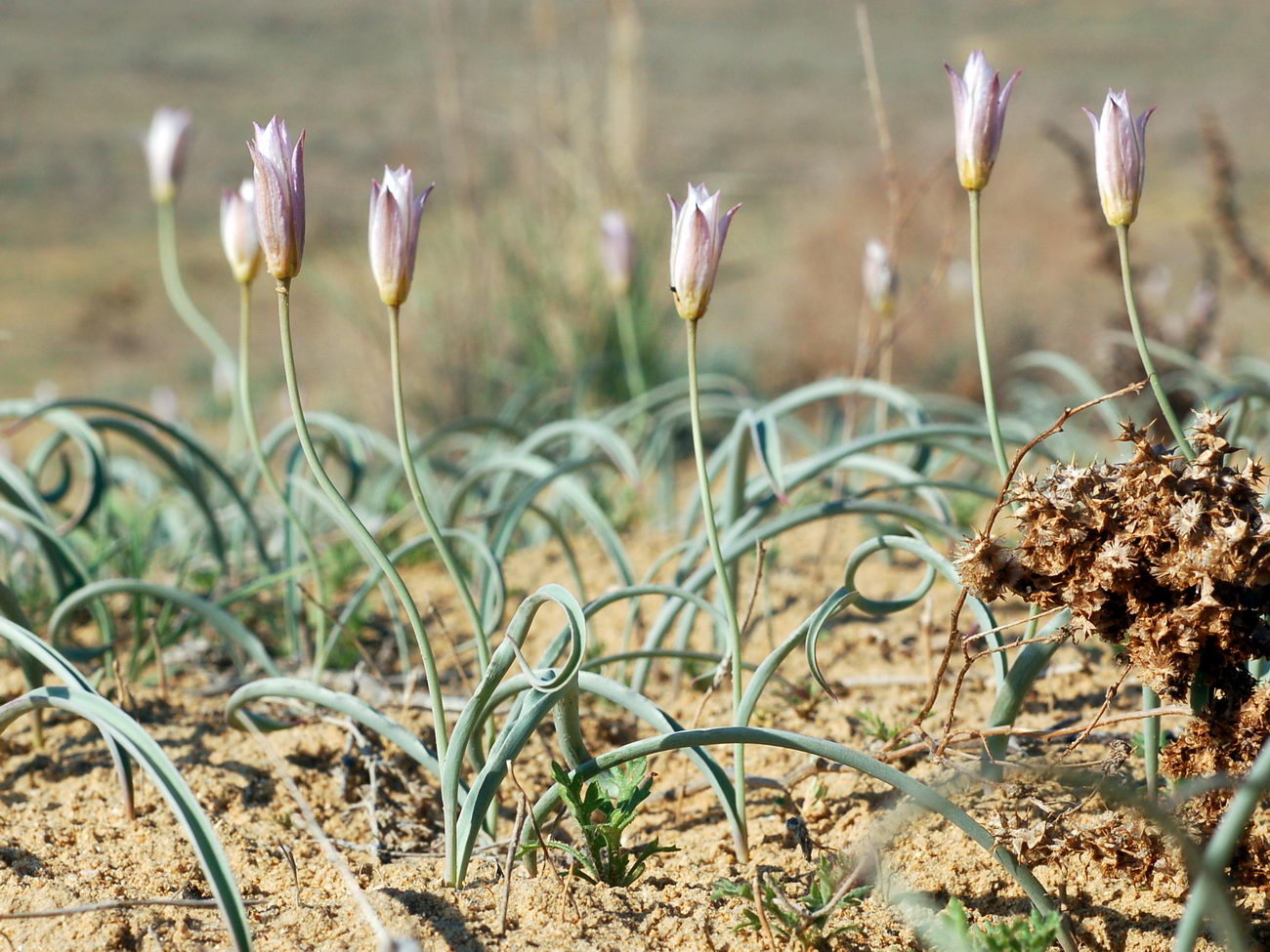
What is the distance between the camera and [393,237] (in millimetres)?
1131

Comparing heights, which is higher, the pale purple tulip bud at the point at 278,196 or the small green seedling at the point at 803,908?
the pale purple tulip bud at the point at 278,196

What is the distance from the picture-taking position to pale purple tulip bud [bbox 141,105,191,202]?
2221mm

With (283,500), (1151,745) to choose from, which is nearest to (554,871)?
(1151,745)

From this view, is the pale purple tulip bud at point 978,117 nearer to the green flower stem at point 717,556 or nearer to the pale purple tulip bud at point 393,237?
the green flower stem at point 717,556

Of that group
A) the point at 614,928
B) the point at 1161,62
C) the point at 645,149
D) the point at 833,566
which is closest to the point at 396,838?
the point at 614,928

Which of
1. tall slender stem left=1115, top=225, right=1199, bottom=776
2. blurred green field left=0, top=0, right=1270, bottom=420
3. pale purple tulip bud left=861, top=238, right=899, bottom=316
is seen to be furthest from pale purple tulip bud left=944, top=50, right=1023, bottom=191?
blurred green field left=0, top=0, right=1270, bottom=420

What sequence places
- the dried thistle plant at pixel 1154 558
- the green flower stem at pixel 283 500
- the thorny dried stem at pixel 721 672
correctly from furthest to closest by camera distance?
the green flower stem at pixel 283 500 → the thorny dried stem at pixel 721 672 → the dried thistle plant at pixel 1154 558

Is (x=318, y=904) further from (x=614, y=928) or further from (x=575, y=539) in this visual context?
(x=575, y=539)

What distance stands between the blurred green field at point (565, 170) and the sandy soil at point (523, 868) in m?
1.04

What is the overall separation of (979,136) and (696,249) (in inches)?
13.6

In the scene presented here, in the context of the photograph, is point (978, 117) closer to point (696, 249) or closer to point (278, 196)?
point (696, 249)

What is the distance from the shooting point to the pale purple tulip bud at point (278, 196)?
3.49ft

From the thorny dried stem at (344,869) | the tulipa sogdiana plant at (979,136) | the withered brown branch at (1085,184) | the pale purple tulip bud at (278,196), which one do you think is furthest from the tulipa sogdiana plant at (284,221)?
the withered brown branch at (1085,184)

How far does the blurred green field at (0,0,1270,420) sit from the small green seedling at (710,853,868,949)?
1.32 meters
